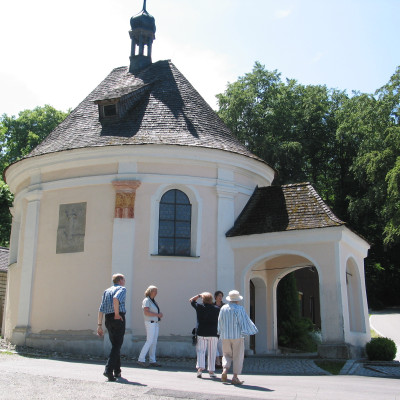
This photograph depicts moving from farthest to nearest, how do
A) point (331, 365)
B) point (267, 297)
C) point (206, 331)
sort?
1. point (267, 297)
2. point (331, 365)
3. point (206, 331)

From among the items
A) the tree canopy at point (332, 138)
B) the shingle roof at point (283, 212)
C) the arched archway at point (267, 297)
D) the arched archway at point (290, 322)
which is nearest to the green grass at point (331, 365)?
the shingle roof at point (283, 212)

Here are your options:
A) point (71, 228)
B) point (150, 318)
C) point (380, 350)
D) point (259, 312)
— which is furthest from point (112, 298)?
point (259, 312)

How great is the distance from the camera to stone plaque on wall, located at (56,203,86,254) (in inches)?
623

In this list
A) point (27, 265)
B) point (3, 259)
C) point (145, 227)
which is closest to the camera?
point (145, 227)

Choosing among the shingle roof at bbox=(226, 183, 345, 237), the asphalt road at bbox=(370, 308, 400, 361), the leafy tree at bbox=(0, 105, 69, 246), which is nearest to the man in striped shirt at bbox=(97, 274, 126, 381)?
the shingle roof at bbox=(226, 183, 345, 237)

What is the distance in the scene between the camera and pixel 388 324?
3272 centimetres

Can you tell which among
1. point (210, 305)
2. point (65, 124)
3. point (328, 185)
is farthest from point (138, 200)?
point (328, 185)

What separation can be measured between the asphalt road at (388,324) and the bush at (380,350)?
31.3ft

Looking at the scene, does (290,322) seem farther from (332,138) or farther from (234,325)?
(332,138)

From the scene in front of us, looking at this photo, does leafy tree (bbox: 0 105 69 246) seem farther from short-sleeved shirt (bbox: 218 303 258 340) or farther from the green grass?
short-sleeved shirt (bbox: 218 303 258 340)

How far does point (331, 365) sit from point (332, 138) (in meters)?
29.3

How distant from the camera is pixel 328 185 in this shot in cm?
4262

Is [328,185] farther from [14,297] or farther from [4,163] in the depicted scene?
[14,297]

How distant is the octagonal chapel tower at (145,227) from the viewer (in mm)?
15062
